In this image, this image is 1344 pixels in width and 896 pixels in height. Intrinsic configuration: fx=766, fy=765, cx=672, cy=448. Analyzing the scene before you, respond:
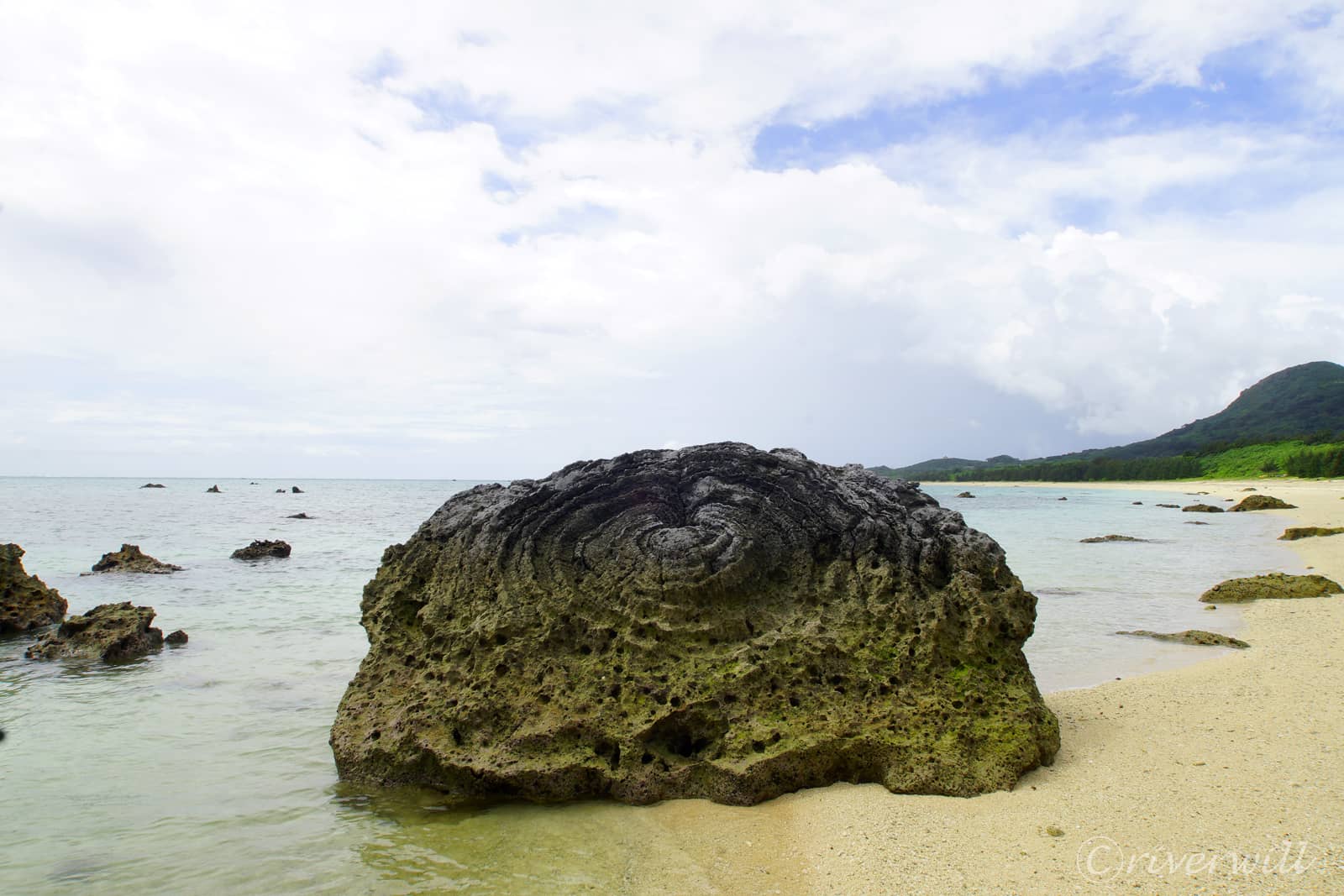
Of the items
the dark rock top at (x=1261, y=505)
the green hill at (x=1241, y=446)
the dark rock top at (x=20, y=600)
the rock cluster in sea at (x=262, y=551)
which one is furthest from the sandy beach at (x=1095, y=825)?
the green hill at (x=1241, y=446)

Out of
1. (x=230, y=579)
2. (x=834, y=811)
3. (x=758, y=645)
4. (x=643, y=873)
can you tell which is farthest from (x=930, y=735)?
(x=230, y=579)

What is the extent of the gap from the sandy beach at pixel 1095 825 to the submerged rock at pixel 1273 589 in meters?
7.53

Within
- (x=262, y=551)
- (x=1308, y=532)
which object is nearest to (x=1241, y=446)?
(x=1308, y=532)

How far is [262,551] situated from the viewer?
22.4m

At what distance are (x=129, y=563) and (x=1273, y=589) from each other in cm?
2429

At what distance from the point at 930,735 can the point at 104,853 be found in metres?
5.68

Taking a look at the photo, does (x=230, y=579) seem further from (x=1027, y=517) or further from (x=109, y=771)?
(x=1027, y=517)

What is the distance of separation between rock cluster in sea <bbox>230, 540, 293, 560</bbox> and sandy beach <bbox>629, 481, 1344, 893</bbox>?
20705mm

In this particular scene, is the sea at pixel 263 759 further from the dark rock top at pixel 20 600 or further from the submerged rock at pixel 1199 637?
the dark rock top at pixel 20 600

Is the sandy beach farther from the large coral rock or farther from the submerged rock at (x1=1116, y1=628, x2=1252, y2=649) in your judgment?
the submerged rock at (x1=1116, y1=628, x2=1252, y2=649)

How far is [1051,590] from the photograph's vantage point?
15516 millimetres

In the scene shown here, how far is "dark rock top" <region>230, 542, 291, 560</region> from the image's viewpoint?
22.1m

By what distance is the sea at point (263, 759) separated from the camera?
4.79 m

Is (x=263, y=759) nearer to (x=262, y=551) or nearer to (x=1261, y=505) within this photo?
(x=262, y=551)
